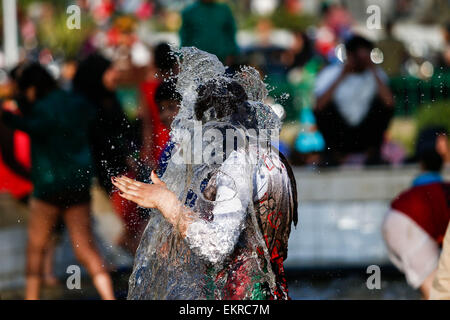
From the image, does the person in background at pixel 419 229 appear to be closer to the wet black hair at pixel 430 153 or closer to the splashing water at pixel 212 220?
the wet black hair at pixel 430 153

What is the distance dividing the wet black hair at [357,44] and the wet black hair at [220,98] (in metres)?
4.03

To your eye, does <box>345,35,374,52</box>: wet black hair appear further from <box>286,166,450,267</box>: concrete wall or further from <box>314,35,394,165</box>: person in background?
<box>286,166,450,267</box>: concrete wall

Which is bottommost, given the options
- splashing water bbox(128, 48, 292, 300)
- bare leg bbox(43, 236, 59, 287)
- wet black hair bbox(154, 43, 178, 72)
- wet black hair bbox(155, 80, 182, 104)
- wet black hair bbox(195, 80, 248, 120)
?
bare leg bbox(43, 236, 59, 287)

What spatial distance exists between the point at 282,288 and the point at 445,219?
2.00 metres

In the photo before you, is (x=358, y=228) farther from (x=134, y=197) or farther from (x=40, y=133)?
(x=134, y=197)

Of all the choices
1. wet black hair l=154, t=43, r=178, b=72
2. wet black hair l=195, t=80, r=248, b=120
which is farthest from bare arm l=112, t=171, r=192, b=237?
wet black hair l=154, t=43, r=178, b=72

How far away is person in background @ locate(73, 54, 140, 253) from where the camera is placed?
5211 millimetres

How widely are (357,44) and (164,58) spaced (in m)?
2.45

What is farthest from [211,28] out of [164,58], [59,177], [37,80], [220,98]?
[220,98]

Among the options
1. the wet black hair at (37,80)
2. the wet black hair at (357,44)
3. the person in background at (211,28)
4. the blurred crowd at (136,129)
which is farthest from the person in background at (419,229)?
the wet black hair at (37,80)

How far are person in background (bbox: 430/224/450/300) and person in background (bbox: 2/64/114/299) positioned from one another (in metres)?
2.67

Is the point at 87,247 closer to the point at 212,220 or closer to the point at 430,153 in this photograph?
the point at 430,153

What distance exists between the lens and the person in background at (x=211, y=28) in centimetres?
760
